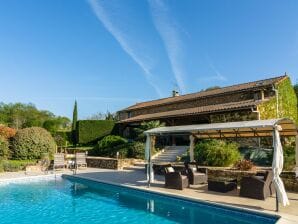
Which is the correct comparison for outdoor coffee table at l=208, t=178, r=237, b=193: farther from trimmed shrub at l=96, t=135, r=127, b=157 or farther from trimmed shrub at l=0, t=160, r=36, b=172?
trimmed shrub at l=96, t=135, r=127, b=157

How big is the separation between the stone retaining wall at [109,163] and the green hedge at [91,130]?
13.0 meters

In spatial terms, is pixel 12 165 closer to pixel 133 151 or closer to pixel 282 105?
pixel 133 151

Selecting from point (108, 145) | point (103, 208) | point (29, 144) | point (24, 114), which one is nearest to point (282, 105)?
point (108, 145)

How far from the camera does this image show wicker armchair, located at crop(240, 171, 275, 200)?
438 inches

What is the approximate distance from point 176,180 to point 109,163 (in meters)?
10.8

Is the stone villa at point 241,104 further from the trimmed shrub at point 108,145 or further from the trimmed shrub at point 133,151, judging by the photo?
the trimmed shrub at point 133,151

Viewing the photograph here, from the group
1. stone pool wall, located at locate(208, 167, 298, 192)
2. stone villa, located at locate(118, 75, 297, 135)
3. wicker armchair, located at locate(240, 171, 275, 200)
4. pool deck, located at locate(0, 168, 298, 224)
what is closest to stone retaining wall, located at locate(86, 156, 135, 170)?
pool deck, located at locate(0, 168, 298, 224)

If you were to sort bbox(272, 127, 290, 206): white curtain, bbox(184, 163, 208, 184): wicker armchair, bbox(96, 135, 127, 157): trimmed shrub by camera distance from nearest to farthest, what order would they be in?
bbox(272, 127, 290, 206): white curtain → bbox(184, 163, 208, 184): wicker armchair → bbox(96, 135, 127, 157): trimmed shrub

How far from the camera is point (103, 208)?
11.8 m

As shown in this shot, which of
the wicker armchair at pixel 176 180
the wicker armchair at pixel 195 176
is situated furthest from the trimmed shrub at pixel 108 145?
the wicker armchair at pixel 176 180

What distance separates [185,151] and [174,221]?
45.7 ft

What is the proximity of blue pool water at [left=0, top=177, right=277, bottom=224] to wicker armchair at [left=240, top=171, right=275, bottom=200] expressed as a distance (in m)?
1.71

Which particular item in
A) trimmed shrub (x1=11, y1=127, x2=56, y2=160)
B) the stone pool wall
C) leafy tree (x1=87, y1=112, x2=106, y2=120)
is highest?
leafy tree (x1=87, y1=112, x2=106, y2=120)

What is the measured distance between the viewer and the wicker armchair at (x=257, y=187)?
11117mm
